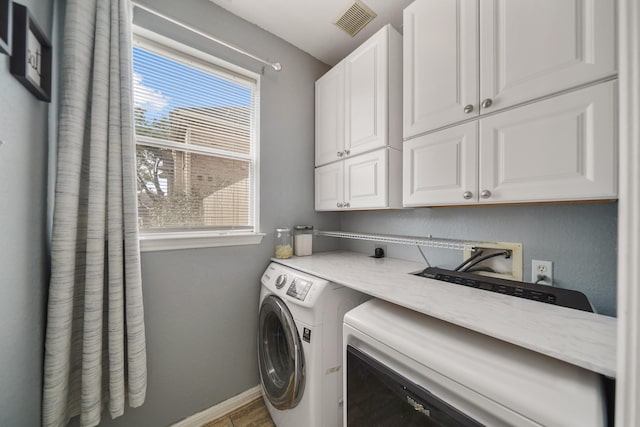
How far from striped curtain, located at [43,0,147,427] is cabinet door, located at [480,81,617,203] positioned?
1721 mm

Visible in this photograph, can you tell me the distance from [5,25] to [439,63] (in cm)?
162

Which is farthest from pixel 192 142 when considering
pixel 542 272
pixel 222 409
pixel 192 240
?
pixel 542 272

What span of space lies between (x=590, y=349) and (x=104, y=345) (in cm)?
195

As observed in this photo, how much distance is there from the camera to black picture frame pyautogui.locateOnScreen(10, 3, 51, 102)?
76 cm

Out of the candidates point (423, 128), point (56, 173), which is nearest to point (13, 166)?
point (56, 173)

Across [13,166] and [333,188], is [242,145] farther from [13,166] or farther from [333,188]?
[13,166]

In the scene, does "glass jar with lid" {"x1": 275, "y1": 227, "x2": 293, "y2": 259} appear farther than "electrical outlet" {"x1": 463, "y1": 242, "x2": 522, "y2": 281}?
Yes

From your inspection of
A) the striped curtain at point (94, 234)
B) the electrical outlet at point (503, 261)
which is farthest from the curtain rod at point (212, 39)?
the electrical outlet at point (503, 261)

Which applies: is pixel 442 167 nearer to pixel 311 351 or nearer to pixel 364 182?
pixel 364 182

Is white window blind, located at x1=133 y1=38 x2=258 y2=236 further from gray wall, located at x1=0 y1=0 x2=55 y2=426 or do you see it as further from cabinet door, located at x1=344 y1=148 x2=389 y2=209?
cabinet door, located at x1=344 y1=148 x2=389 y2=209

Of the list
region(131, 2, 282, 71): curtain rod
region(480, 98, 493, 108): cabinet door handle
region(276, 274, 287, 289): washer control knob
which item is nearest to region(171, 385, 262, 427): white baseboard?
region(276, 274, 287, 289): washer control knob

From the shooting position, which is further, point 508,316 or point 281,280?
point 281,280

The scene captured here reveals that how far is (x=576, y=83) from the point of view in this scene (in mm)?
834

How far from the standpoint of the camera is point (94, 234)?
1.09m
